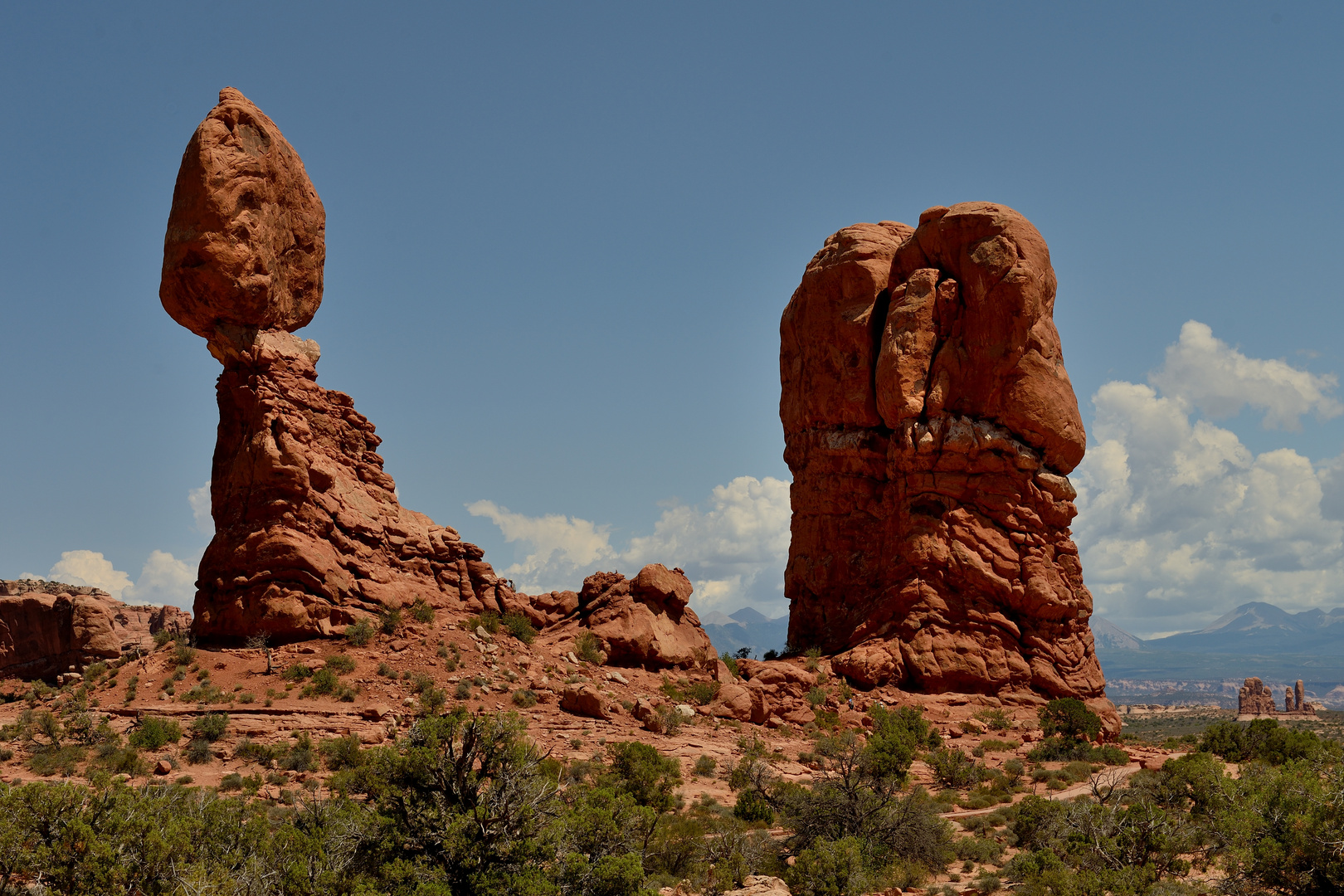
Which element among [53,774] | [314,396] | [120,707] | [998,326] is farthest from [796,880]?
[998,326]

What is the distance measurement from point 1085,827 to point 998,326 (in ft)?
61.8

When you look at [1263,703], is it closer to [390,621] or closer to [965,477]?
[965,477]

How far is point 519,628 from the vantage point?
29344 millimetres

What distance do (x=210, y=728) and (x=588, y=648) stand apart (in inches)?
425

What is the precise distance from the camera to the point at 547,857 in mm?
13727

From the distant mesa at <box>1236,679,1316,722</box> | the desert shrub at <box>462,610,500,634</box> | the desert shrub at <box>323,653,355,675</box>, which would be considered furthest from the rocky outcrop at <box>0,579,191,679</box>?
the distant mesa at <box>1236,679,1316,722</box>

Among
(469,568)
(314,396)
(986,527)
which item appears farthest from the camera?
(986,527)

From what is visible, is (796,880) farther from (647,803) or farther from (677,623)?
(677,623)

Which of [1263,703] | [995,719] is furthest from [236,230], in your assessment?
[1263,703]

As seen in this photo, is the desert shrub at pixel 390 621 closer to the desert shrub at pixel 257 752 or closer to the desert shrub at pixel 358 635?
the desert shrub at pixel 358 635

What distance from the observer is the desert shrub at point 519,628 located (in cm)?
2922

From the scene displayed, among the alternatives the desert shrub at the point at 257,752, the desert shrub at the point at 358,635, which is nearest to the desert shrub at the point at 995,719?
the desert shrub at the point at 358,635

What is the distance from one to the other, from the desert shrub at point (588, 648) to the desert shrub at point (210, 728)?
10.1 meters

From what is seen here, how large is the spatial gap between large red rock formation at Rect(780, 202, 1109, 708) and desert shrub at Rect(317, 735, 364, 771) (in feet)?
51.6
